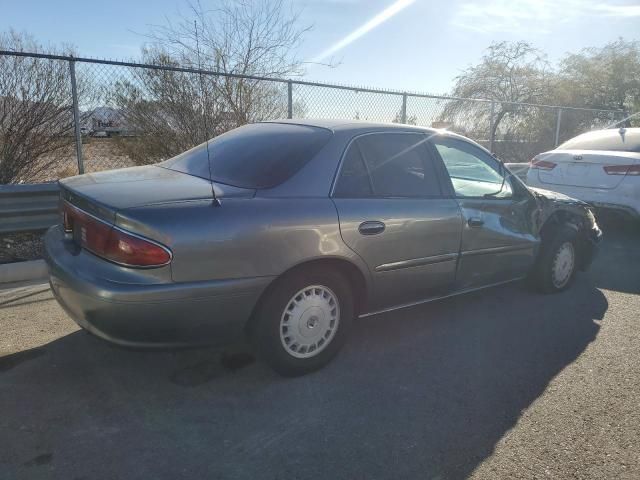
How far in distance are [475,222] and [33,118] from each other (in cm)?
555

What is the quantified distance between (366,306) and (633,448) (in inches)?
64.4

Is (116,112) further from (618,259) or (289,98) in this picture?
(618,259)

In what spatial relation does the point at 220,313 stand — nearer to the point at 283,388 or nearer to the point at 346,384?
A: the point at 283,388

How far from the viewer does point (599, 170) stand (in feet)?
22.7

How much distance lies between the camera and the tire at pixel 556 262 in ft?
15.6

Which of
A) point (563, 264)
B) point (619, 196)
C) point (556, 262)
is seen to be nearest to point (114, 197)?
point (556, 262)

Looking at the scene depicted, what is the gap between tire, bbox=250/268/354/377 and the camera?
115 inches

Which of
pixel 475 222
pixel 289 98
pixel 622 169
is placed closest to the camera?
pixel 475 222

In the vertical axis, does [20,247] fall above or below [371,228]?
below

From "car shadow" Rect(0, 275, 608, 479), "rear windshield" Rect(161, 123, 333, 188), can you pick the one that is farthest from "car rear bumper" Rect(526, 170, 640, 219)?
"rear windshield" Rect(161, 123, 333, 188)

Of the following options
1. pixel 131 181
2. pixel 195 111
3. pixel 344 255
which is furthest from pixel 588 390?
pixel 195 111

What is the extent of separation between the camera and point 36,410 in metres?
2.72

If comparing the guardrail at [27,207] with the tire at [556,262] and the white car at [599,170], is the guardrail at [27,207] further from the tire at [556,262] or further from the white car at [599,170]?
the white car at [599,170]

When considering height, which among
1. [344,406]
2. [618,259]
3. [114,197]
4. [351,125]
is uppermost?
[351,125]
